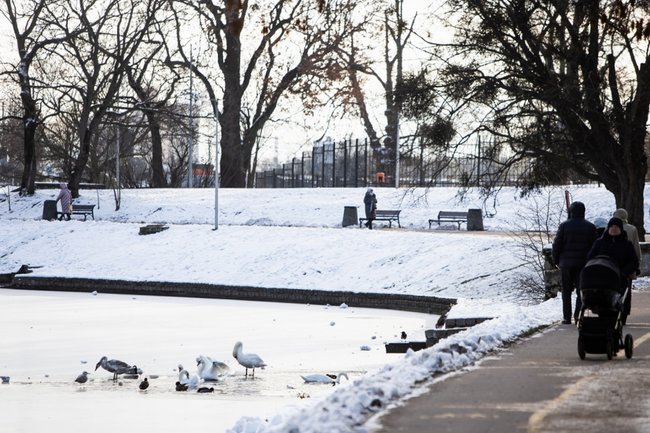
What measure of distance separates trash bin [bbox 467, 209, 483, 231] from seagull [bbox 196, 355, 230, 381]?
93.7 feet

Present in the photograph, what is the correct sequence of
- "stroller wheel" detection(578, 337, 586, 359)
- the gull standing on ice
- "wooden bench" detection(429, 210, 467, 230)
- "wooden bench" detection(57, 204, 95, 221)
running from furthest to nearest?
"wooden bench" detection(57, 204, 95, 221), "wooden bench" detection(429, 210, 467, 230), the gull standing on ice, "stroller wheel" detection(578, 337, 586, 359)

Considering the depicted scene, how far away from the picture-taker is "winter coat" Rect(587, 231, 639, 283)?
14867mm

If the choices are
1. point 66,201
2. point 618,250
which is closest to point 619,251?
point 618,250

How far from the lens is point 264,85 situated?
206 feet

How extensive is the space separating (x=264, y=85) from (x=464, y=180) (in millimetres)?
33244

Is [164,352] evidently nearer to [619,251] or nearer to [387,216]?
[619,251]

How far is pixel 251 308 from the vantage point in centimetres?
3350

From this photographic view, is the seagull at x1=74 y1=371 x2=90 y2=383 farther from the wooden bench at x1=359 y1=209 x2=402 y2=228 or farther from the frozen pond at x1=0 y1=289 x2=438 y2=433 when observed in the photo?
the wooden bench at x1=359 y1=209 x2=402 y2=228

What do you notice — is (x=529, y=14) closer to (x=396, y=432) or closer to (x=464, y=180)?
(x=464, y=180)

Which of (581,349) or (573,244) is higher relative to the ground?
(573,244)

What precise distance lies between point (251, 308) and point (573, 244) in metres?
16.7

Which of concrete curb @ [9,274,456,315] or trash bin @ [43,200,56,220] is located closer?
concrete curb @ [9,274,456,315]

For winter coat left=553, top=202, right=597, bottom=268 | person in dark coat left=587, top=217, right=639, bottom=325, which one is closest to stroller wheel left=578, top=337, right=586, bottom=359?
person in dark coat left=587, top=217, right=639, bottom=325

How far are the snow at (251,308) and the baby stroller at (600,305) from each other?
126 centimetres
